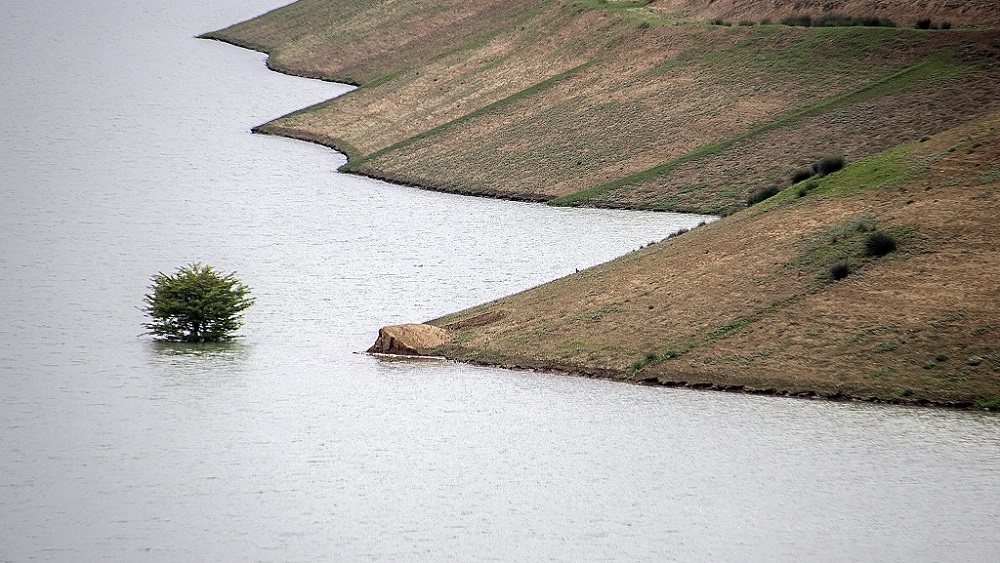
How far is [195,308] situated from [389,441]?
1697cm

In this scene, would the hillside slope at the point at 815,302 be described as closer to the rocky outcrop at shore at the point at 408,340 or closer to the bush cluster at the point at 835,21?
the rocky outcrop at shore at the point at 408,340

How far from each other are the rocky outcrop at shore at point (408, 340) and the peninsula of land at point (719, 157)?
216 millimetres

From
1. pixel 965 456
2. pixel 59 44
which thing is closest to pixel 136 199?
pixel 965 456

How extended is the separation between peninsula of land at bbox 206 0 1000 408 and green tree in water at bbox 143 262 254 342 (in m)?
8.19

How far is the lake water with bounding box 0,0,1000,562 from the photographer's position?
35.0 meters

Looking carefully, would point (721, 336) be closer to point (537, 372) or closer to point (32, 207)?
point (537, 372)

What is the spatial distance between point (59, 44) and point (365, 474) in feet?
470

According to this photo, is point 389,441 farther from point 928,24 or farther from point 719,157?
point 928,24

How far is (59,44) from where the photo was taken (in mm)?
170625

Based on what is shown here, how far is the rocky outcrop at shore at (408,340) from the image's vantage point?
54.2 m

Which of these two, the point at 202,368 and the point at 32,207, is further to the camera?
the point at 32,207

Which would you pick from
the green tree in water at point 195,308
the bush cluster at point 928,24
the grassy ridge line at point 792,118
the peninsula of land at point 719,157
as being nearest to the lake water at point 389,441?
the green tree in water at point 195,308

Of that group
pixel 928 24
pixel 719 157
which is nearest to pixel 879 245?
pixel 719 157

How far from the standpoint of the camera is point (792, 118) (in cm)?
9256
